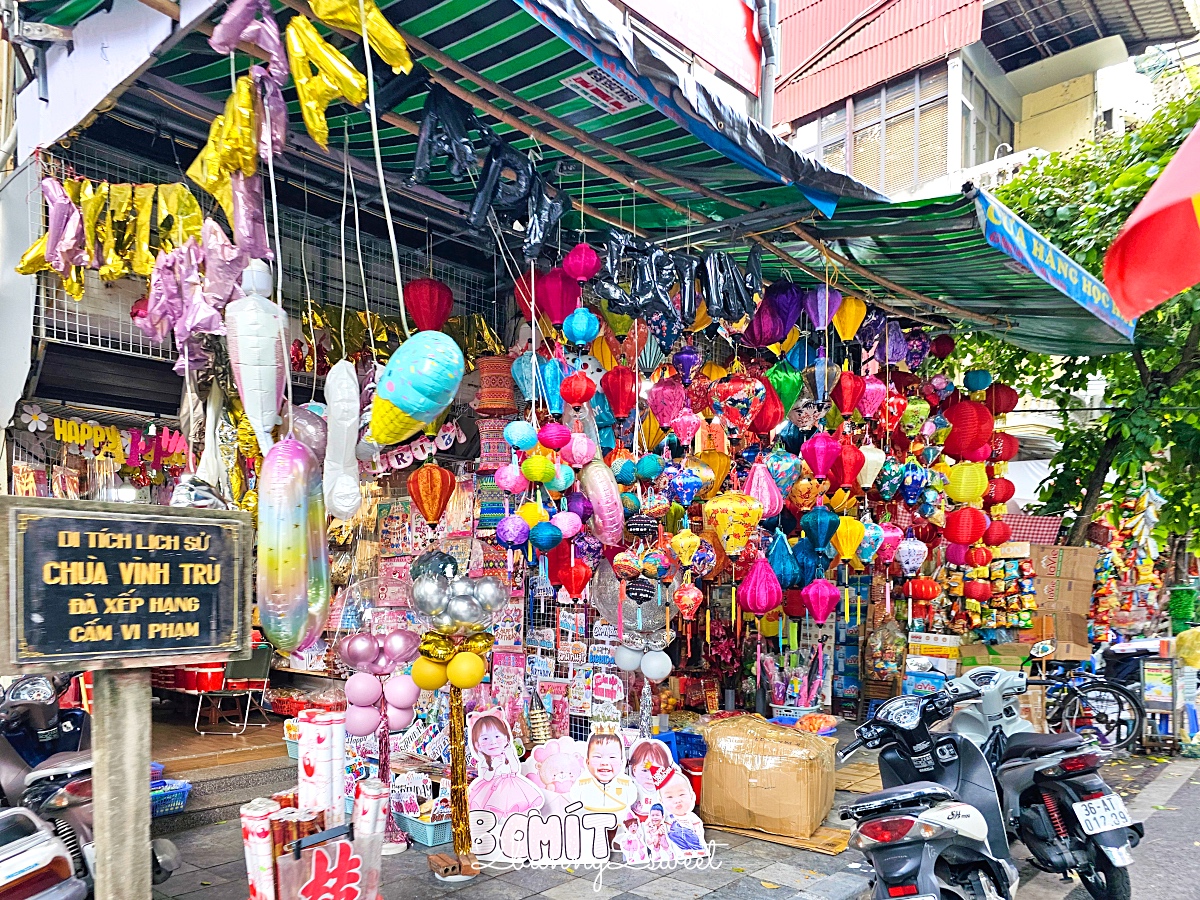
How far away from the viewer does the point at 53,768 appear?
12.8 feet

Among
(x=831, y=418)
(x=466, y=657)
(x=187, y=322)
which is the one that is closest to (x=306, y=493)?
(x=187, y=322)

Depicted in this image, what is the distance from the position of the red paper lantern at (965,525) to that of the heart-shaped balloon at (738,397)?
258 cm

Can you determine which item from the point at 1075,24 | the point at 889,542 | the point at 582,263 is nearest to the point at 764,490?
the point at 889,542

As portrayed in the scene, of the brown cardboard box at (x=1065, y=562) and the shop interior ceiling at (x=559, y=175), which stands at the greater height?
the shop interior ceiling at (x=559, y=175)

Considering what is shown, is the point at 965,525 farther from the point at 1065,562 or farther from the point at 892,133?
the point at 892,133

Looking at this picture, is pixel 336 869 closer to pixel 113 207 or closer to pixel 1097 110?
pixel 113 207

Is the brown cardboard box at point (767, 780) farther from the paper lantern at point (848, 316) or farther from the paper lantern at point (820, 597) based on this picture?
the paper lantern at point (848, 316)

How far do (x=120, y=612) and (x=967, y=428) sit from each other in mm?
6824

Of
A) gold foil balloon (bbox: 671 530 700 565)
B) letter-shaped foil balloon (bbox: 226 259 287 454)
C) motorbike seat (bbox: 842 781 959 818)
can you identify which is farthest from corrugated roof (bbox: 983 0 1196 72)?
letter-shaped foil balloon (bbox: 226 259 287 454)

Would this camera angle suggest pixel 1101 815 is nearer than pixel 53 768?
No

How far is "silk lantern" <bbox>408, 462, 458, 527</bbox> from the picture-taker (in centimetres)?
498

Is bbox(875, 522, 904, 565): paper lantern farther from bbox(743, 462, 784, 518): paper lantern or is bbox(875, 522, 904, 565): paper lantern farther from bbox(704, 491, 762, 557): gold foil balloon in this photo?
bbox(704, 491, 762, 557): gold foil balloon

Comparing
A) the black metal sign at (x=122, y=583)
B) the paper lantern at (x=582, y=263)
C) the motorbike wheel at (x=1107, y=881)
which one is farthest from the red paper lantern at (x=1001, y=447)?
the black metal sign at (x=122, y=583)

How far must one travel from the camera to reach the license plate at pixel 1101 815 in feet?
14.5
